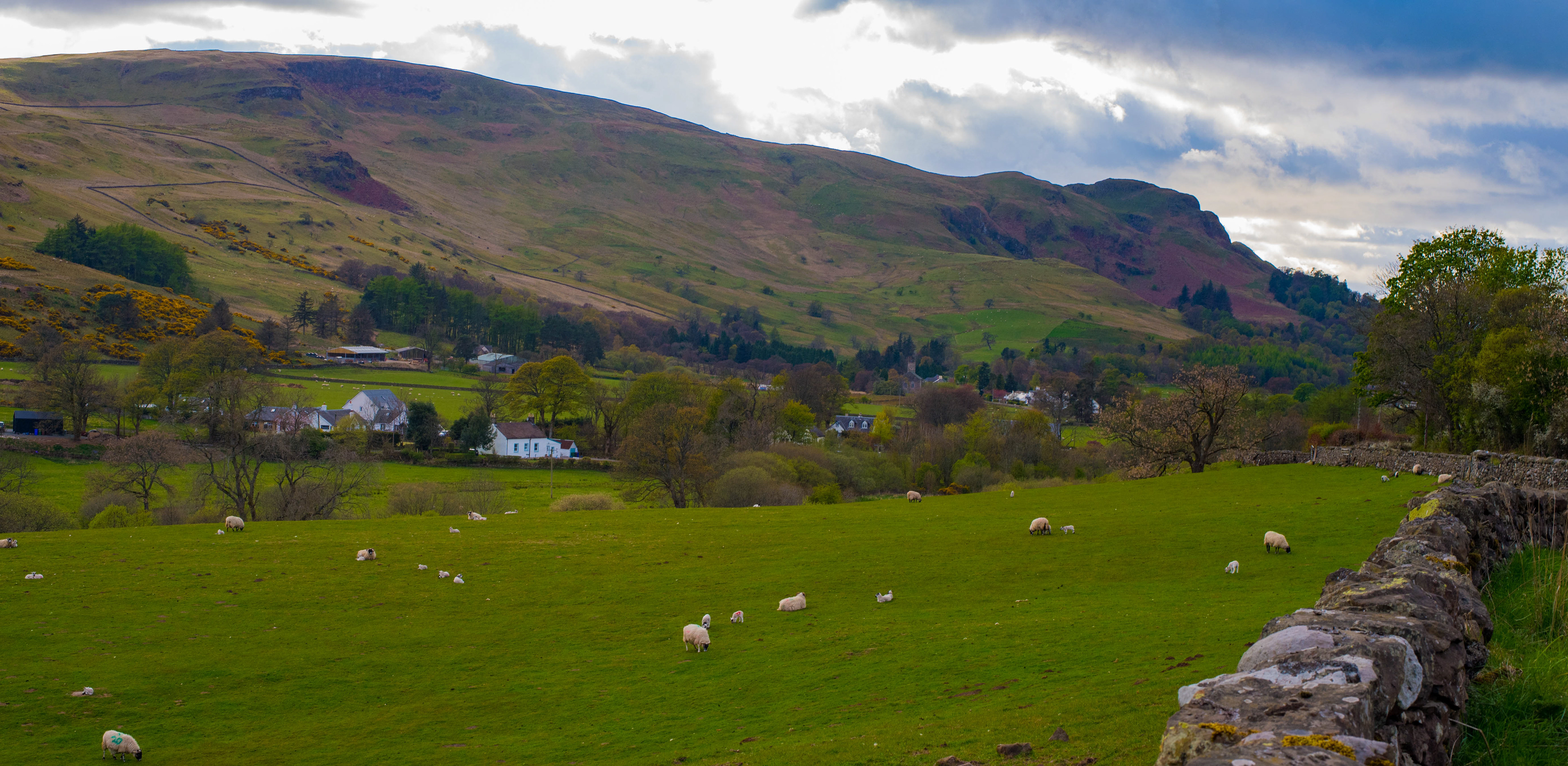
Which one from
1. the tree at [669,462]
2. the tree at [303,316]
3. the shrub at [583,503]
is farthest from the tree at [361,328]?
the shrub at [583,503]

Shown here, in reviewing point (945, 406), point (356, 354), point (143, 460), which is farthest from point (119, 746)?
Result: point (356, 354)

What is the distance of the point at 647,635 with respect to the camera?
77.3 feet

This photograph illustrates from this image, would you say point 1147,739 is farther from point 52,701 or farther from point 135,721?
point 52,701

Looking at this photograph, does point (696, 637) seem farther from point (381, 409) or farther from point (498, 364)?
point (498, 364)

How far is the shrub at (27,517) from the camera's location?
172 ft

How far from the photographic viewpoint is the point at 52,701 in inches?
722

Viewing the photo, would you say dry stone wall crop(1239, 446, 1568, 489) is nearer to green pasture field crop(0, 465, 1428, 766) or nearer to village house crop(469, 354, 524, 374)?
green pasture field crop(0, 465, 1428, 766)

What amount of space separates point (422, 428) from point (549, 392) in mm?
16803

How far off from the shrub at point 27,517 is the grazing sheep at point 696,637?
48.8m

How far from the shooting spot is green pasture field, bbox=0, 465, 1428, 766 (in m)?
15.3

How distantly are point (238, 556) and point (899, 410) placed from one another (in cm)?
12892

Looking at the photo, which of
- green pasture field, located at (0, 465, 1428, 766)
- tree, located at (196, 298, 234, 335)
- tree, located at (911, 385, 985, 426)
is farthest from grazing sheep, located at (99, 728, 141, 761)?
tree, located at (196, 298, 234, 335)

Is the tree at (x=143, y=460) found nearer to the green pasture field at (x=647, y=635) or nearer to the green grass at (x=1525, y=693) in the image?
the green pasture field at (x=647, y=635)

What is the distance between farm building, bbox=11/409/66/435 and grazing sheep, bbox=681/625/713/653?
3758 inches
